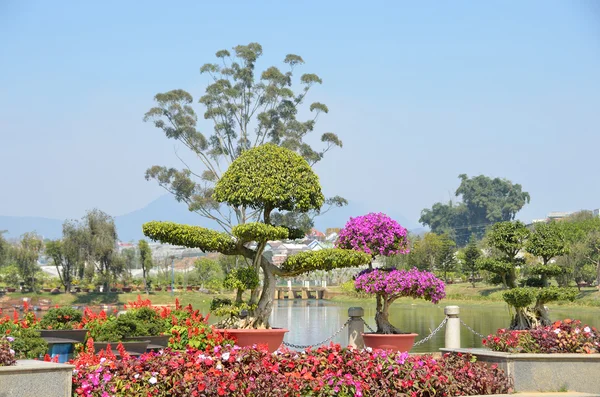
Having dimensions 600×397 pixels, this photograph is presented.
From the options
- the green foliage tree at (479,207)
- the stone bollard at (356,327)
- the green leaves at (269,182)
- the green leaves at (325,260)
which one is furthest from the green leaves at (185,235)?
the green foliage tree at (479,207)

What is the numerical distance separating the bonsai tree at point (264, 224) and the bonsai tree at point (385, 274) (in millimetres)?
478

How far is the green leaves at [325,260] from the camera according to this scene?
11.8 meters

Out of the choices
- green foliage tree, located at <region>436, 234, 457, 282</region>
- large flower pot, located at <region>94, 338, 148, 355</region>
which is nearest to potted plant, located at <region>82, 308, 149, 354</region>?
large flower pot, located at <region>94, 338, 148, 355</region>

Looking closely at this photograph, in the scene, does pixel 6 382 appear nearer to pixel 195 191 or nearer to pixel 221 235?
pixel 221 235

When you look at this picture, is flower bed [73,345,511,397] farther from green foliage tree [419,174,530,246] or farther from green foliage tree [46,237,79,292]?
Result: green foliage tree [419,174,530,246]

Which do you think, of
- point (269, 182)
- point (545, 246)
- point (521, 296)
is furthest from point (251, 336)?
point (545, 246)

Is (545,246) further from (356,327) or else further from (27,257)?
(27,257)

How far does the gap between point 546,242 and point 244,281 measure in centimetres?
708

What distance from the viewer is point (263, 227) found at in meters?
11.5

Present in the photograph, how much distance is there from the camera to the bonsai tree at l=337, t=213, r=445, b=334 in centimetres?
1214

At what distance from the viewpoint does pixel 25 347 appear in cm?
824

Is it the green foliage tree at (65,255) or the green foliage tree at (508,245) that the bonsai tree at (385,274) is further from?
the green foliage tree at (65,255)

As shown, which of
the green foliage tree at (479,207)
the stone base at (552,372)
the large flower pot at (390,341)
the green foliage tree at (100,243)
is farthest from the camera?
the green foliage tree at (479,207)

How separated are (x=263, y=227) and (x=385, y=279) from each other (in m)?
2.23
